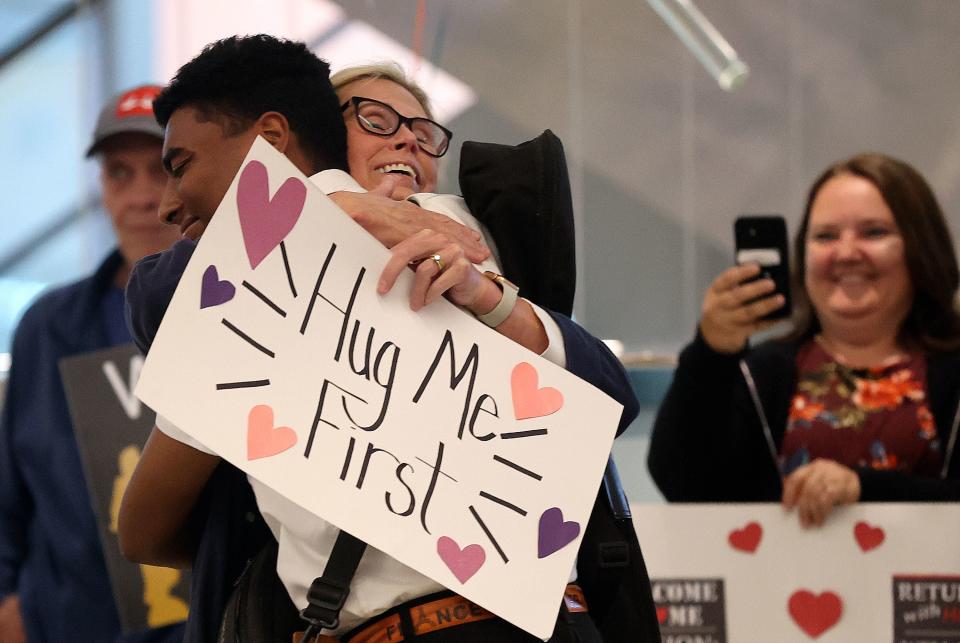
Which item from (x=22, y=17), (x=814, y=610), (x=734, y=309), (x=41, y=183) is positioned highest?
(x=22, y=17)

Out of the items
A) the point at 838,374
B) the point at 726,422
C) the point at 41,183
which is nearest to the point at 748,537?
the point at 726,422

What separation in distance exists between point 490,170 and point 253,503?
1.23 feet

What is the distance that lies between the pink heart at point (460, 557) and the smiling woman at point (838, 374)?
112cm

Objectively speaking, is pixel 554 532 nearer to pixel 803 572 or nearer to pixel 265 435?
pixel 265 435

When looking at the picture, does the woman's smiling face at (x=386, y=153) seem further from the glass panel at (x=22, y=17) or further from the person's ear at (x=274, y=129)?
the glass panel at (x=22, y=17)

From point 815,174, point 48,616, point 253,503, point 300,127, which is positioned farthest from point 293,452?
point 815,174

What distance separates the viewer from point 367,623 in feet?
3.15

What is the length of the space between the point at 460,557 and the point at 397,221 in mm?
273

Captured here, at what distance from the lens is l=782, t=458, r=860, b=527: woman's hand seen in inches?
74.7

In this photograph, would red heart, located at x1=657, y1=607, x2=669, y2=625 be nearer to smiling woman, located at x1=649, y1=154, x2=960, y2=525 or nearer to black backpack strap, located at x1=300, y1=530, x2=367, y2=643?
smiling woman, located at x1=649, y1=154, x2=960, y2=525

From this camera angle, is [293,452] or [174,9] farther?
[174,9]

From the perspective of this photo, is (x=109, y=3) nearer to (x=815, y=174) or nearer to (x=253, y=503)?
(x=815, y=174)

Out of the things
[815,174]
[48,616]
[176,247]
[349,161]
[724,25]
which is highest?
[724,25]

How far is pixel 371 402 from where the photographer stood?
0.94m
